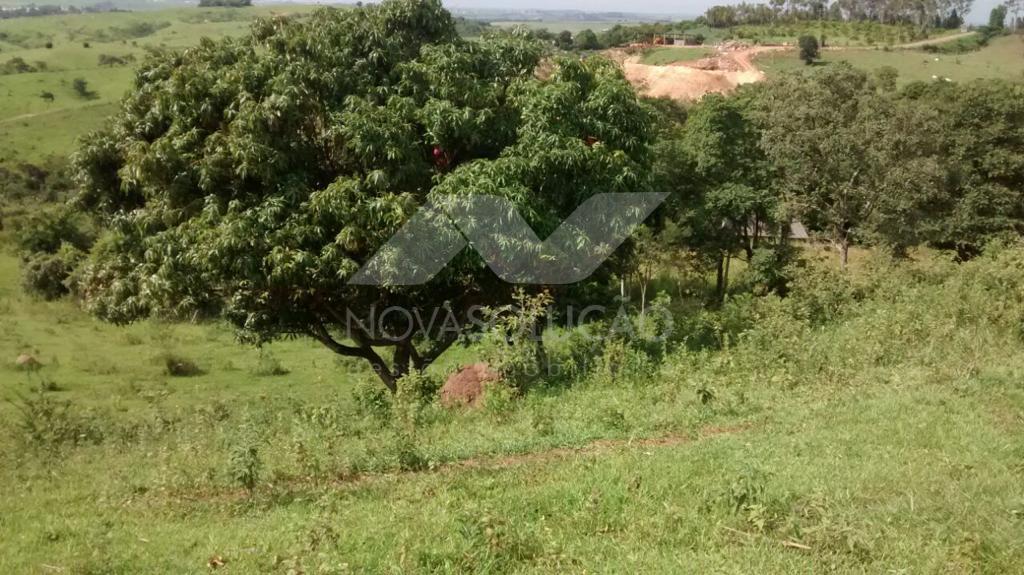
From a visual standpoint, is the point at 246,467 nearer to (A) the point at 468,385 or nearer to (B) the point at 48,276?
(A) the point at 468,385

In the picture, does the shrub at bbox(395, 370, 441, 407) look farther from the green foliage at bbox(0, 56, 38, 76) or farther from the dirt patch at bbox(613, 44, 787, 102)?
the green foliage at bbox(0, 56, 38, 76)

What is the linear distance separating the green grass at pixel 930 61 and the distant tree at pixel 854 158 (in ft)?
110

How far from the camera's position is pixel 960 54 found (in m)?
59.4

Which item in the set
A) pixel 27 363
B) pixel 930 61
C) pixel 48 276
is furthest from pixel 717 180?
pixel 930 61

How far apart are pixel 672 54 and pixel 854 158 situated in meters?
53.0

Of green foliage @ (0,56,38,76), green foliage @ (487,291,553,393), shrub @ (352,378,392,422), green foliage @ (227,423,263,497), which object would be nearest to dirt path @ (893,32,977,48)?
green foliage @ (487,291,553,393)

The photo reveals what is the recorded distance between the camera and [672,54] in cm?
6612

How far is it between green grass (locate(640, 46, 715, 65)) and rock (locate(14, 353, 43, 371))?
182 feet

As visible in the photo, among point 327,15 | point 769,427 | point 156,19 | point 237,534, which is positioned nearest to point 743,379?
point 769,427

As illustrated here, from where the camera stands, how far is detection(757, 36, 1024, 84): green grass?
4950 centimetres

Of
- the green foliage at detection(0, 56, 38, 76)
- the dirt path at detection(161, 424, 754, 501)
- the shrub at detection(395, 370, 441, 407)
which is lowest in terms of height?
the shrub at detection(395, 370, 441, 407)

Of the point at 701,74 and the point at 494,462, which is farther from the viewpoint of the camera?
the point at 701,74

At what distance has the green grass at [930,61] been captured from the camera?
49.5 m

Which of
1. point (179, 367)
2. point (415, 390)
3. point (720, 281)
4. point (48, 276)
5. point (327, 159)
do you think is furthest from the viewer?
point (48, 276)
